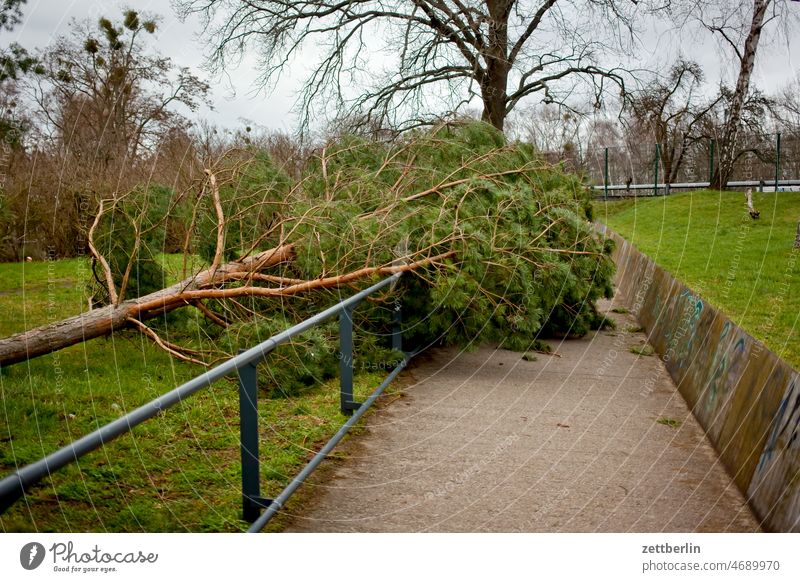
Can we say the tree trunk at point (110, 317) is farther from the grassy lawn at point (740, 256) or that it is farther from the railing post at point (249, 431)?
the grassy lawn at point (740, 256)

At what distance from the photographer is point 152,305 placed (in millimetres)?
6551

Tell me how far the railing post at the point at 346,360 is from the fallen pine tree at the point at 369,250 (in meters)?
0.52

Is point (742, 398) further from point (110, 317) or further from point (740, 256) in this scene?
point (110, 317)

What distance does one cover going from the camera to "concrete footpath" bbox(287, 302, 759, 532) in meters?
3.69

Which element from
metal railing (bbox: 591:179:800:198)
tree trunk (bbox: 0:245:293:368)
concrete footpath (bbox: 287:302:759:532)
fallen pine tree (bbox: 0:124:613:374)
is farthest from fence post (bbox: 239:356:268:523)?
metal railing (bbox: 591:179:800:198)

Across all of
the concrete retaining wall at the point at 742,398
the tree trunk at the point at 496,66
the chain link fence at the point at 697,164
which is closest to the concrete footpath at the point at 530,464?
the concrete retaining wall at the point at 742,398

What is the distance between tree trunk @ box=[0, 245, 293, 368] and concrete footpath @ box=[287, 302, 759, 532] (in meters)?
1.86

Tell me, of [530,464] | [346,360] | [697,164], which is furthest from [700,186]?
[530,464]

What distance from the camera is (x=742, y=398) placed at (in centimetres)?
434

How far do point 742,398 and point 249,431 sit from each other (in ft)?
9.51

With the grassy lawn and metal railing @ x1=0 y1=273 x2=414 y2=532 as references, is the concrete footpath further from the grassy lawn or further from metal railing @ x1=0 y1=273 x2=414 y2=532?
the grassy lawn

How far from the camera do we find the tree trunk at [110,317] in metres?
5.82

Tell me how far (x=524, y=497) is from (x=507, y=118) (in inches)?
498
